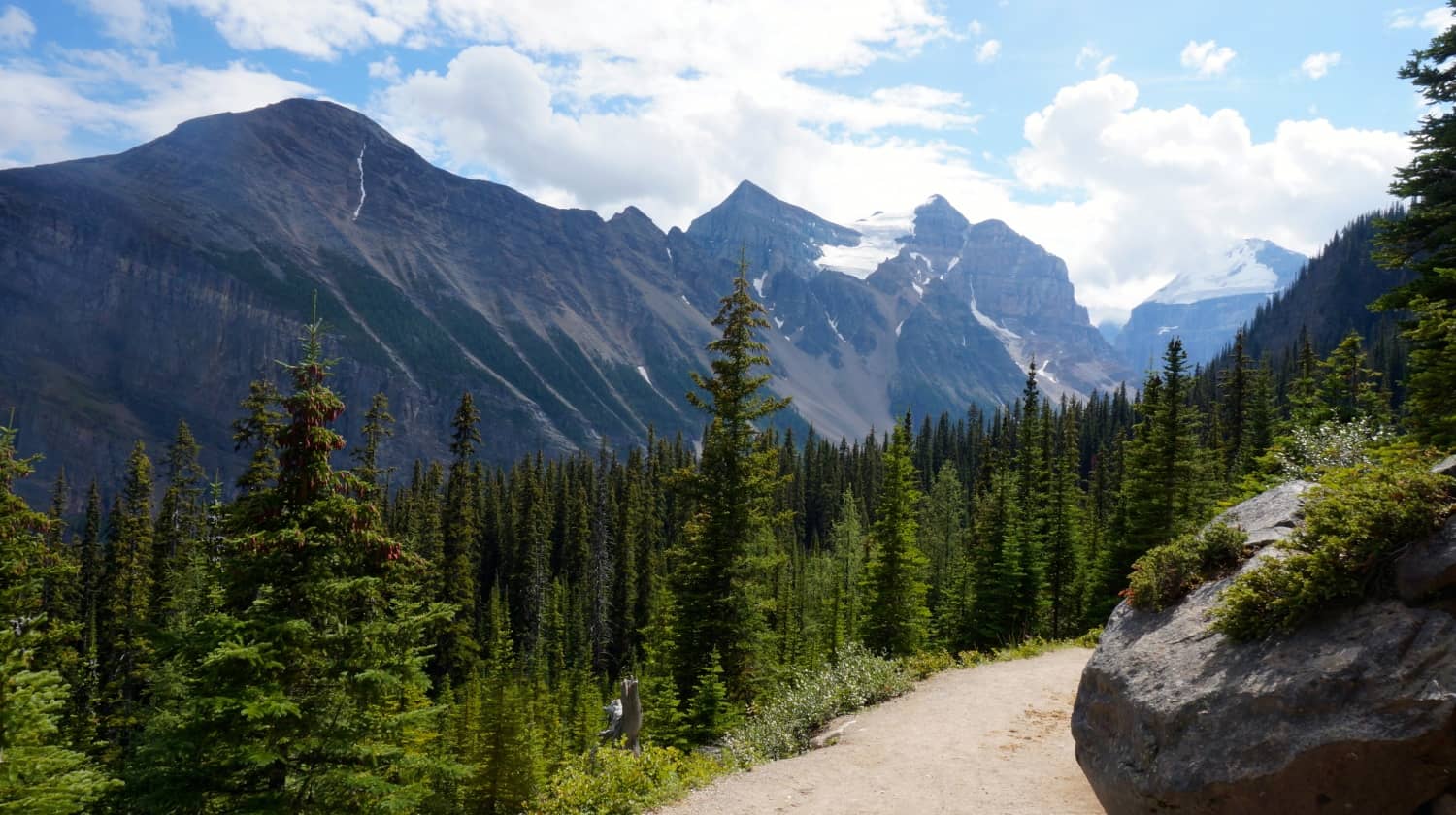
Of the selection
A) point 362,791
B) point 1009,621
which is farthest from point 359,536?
point 1009,621

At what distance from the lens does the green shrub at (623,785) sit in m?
11.2

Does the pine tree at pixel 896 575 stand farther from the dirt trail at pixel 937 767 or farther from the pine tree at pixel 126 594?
the pine tree at pixel 126 594

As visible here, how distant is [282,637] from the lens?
1226 cm

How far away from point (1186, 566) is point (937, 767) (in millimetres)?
5152

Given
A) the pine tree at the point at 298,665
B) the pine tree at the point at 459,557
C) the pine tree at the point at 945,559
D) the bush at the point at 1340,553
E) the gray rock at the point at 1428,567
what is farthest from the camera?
the pine tree at the point at 459,557

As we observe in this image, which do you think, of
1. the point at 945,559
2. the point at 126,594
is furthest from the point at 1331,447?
the point at 126,594

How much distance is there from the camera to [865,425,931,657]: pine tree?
30078 mm

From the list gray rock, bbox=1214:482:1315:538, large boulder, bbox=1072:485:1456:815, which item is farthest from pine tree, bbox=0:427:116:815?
gray rock, bbox=1214:482:1315:538

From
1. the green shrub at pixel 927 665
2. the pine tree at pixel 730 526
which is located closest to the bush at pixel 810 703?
the green shrub at pixel 927 665

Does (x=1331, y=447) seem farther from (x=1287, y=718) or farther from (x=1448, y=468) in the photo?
(x=1287, y=718)

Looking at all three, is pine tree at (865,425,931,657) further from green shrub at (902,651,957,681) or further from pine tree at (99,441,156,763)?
pine tree at (99,441,156,763)

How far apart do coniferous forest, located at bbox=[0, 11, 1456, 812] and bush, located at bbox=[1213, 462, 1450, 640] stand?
15.6ft

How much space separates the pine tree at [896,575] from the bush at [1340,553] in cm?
2227

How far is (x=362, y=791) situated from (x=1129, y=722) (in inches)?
454
